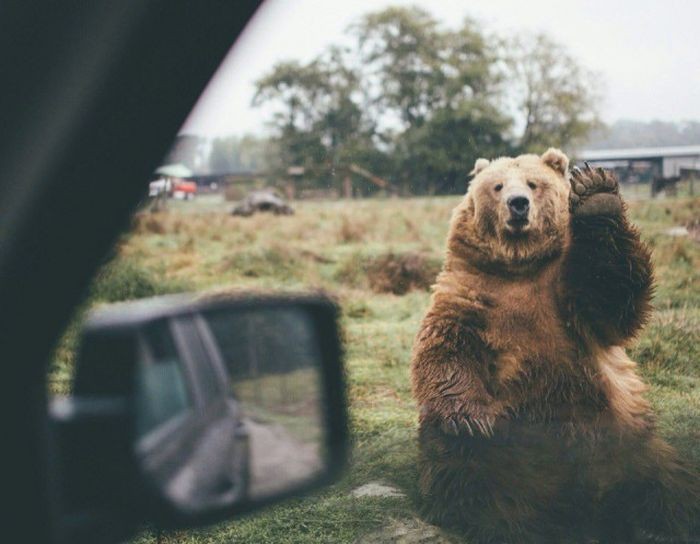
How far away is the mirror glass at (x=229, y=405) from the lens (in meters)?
1.73

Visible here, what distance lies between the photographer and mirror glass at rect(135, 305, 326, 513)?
173 centimetres

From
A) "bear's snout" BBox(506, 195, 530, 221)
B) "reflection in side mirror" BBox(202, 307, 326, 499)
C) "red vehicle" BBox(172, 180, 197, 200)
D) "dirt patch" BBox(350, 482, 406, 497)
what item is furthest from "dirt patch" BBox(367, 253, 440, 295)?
"reflection in side mirror" BBox(202, 307, 326, 499)

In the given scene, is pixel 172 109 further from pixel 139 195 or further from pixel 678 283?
pixel 678 283

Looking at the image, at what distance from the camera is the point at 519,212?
371cm

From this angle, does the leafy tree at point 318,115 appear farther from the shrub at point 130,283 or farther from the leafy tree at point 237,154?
the shrub at point 130,283

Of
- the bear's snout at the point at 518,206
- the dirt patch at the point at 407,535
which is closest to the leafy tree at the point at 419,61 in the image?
the bear's snout at the point at 518,206

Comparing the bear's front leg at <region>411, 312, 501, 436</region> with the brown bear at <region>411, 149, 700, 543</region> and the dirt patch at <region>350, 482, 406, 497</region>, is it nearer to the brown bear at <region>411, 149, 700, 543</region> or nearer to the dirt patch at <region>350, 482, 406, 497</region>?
the brown bear at <region>411, 149, 700, 543</region>

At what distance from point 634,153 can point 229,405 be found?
2.82 meters

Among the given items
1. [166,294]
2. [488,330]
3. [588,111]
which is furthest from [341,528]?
[588,111]

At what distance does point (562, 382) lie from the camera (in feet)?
12.4

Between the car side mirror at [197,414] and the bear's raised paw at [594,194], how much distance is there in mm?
1559

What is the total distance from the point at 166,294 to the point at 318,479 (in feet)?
9.46

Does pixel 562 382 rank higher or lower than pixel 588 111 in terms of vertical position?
lower

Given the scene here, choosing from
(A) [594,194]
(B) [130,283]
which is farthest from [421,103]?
(B) [130,283]
